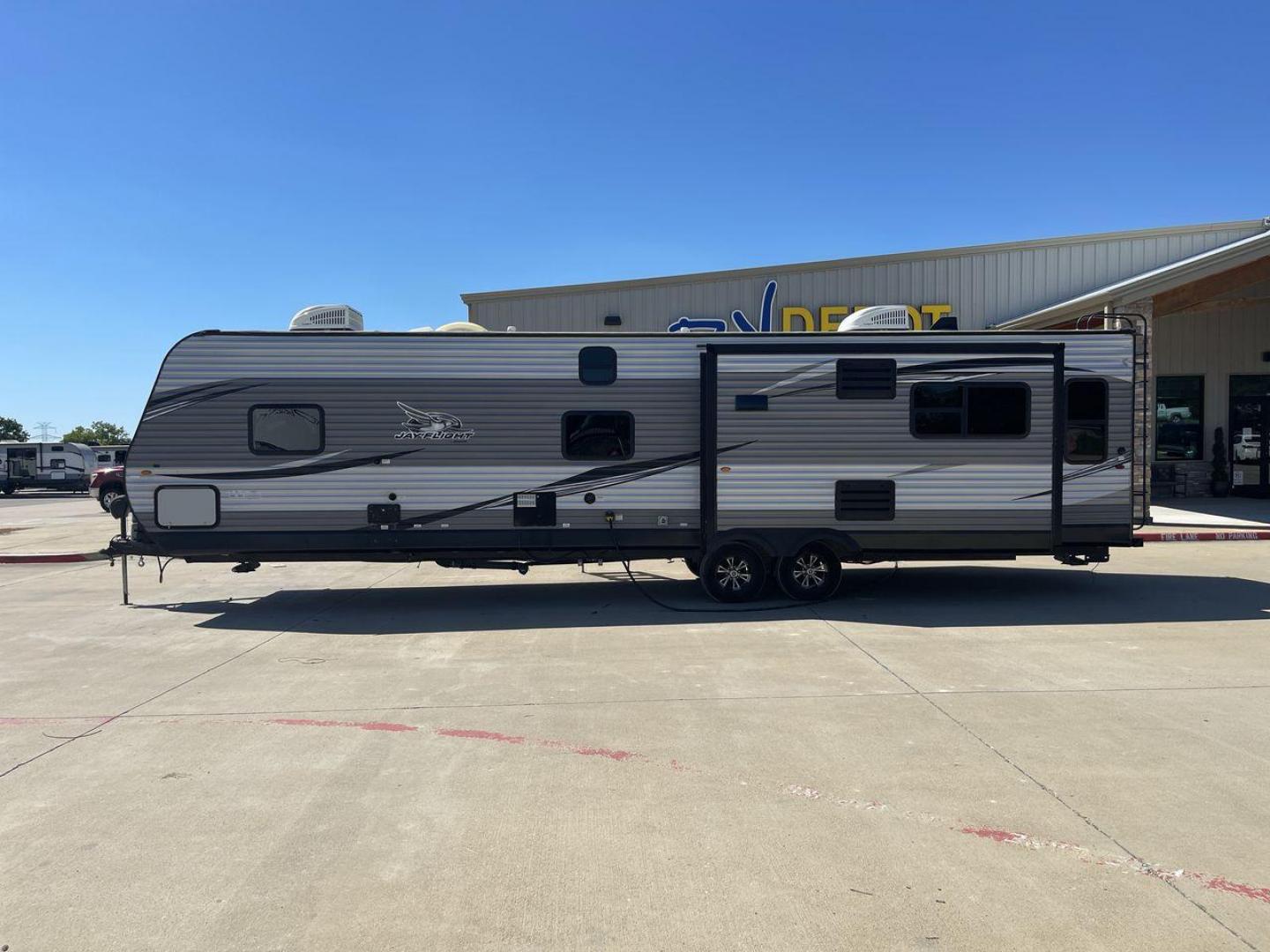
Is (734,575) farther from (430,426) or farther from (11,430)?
(11,430)

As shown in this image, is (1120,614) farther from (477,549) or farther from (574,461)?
(477,549)

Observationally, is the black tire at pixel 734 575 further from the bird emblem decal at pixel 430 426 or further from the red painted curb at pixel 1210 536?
the red painted curb at pixel 1210 536

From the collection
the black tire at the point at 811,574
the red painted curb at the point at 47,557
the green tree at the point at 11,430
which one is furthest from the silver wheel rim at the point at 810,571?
the green tree at the point at 11,430

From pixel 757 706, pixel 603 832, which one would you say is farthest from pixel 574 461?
pixel 603 832

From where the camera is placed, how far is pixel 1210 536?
15.0m

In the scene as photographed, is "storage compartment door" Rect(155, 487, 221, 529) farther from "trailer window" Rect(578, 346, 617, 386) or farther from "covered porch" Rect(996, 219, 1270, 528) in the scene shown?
"covered porch" Rect(996, 219, 1270, 528)

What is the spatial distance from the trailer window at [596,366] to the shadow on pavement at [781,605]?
2.68 metres

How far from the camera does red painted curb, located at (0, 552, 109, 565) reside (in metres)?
14.4

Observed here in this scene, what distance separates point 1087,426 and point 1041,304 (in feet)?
44.0

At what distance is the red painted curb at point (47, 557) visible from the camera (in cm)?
1437

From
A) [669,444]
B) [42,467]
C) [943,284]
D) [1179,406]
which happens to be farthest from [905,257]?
[42,467]

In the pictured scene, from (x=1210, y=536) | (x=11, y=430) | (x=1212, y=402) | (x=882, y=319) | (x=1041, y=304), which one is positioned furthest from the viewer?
(x=11, y=430)

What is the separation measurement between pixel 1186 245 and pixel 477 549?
20.9 meters

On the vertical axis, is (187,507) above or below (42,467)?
below
